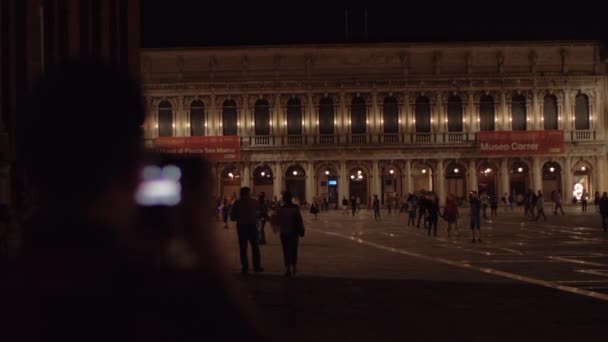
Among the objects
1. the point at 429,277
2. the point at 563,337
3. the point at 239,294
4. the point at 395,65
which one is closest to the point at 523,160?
the point at 395,65

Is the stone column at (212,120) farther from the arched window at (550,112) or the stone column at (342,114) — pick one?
the arched window at (550,112)

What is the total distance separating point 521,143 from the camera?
2212 inches

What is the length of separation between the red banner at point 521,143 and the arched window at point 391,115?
7.32 m

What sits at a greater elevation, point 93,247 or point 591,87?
point 591,87

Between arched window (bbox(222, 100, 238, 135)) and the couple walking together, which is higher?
arched window (bbox(222, 100, 238, 135))

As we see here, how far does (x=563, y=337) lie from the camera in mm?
8125

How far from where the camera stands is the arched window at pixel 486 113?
6028 cm

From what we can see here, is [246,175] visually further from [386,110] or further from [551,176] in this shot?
[551,176]

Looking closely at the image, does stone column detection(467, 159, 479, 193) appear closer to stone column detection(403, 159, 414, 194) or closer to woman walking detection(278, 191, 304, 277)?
stone column detection(403, 159, 414, 194)

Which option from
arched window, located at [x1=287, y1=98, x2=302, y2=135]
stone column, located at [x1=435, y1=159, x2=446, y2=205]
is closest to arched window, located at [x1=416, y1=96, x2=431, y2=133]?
stone column, located at [x1=435, y1=159, x2=446, y2=205]

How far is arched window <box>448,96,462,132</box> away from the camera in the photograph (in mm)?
60500

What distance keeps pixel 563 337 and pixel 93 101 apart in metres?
7.76

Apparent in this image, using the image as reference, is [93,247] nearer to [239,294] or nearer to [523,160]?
[239,294]

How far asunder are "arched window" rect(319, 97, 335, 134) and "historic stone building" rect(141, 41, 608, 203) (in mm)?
84
